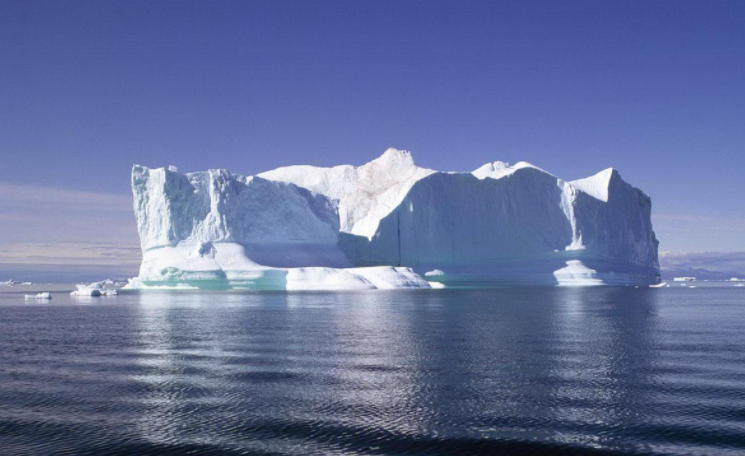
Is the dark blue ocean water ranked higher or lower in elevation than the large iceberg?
lower

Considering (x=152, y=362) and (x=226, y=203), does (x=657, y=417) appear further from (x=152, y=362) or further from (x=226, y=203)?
(x=226, y=203)

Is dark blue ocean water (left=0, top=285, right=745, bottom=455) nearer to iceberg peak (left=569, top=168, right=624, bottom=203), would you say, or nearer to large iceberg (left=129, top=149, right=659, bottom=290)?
large iceberg (left=129, top=149, right=659, bottom=290)

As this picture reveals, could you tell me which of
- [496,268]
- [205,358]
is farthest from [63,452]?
[496,268]

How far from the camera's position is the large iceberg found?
185 ft

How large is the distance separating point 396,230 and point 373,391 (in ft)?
179

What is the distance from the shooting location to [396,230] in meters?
66.0

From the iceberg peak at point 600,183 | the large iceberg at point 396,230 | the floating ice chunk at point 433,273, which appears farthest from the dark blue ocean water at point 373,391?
the iceberg peak at point 600,183

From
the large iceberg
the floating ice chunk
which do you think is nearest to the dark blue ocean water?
the large iceberg

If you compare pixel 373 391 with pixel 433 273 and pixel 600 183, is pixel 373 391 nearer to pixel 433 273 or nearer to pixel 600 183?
pixel 433 273

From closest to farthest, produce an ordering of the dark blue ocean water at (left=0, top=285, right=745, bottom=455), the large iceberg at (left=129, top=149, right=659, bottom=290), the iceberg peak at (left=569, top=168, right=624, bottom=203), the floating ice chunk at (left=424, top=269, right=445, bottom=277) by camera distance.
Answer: the dark blue ocean water at (left=0, top=285, right=745, bottom=455) → the large iceberg at (left=129, top=149, right=659, bottom=290) → the floating ice chunk at (left=424, top=269, right=445, bottom=277) → the iceberg peak at (left=569, top=168, right=624, bottom=203)

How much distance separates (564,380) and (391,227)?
5327 cm

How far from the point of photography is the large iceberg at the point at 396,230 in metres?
56.4

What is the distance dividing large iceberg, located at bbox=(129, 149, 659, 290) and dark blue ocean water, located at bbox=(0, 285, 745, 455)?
33843 mm

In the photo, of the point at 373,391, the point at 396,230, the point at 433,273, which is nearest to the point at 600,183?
the point at 433,273
